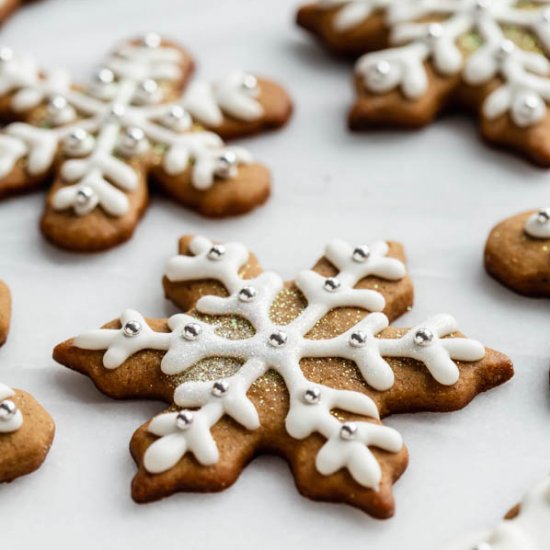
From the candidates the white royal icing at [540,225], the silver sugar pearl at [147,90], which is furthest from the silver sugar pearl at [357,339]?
the silver sugar pearl at [147,90]

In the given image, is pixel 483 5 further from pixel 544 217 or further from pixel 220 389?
pixel 220 389

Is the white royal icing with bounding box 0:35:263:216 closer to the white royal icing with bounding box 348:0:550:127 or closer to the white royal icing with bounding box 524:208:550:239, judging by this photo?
the white royal icing with bounding box 348:0:550:127

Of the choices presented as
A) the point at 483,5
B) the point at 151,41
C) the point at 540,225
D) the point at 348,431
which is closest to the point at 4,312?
the point at 348,431

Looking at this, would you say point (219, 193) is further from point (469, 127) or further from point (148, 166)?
point (469, 127)

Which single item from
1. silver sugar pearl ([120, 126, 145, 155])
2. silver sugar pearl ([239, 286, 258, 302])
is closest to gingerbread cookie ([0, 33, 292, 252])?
silver sugar pearl ([120, 126, 145, 155])

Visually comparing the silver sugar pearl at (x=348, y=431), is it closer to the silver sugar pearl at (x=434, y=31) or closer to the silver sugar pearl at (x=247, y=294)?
the silver sugar pearl at (x=247, y=294)

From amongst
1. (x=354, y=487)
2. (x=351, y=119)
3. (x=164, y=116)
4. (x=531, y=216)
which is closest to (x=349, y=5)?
(x=351, y=119)
